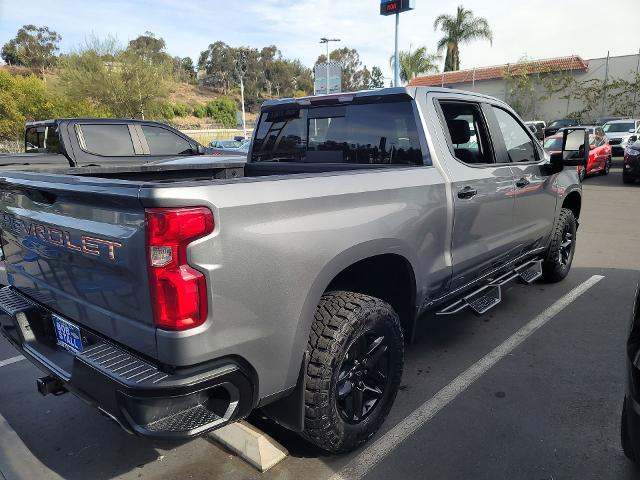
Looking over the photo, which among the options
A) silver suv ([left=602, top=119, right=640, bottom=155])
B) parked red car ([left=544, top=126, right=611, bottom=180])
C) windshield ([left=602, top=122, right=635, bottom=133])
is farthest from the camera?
windshield ([left=602, top=122, right=635, bottom=133])

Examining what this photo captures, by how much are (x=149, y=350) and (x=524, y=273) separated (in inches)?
138

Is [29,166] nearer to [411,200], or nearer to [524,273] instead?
[411,200]

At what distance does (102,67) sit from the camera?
3206 centimetres

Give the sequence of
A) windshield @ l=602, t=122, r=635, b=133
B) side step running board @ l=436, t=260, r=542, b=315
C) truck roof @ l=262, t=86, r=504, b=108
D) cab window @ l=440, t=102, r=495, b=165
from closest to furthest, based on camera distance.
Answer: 1. truck roof @ l=262, t=86, r=504, b=108
2. cab window @ l=440, t=102, r=495, b=165
3. side step running board @ l=436, t=260, r=542, b=315
4. windshield @ l=602, t=122, r=635, b=133

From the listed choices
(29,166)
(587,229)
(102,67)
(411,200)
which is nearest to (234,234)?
(411,200)

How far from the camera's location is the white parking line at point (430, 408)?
2.54 meters

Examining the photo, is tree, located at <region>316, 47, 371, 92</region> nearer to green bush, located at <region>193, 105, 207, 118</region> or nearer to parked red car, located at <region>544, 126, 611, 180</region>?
green bush, located at <region>193, 105, 207, 118</region>

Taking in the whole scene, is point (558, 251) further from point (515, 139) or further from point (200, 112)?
point (200, 112)

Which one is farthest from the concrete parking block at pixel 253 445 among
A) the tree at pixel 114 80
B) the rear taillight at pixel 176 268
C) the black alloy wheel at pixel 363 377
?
the tree at pixel 114 80

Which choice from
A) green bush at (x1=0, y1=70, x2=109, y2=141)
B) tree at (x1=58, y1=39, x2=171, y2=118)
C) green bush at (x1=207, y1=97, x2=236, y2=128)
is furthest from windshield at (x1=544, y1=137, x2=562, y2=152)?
green bush at (x1=207, y1=97, x2=236, y2=128)

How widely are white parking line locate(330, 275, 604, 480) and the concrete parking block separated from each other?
33cm

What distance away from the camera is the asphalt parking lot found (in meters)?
2.51

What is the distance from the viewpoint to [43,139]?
7.61 metres

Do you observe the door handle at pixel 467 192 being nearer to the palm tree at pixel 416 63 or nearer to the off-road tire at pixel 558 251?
the off-road tire at pixel 558 251
